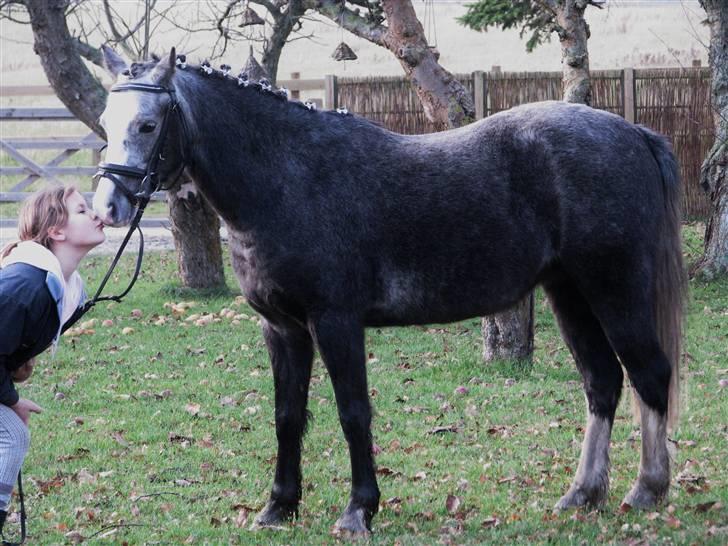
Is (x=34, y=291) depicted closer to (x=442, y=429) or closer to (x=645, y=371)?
(x=645, y=371)

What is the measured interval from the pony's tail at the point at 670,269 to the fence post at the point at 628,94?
40.1ft

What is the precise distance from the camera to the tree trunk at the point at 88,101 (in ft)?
37.7

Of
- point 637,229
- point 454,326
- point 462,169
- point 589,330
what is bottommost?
point 454,326

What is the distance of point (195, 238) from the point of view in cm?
1224

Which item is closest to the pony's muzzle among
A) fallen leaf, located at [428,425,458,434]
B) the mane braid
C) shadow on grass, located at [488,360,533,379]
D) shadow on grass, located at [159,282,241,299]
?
the mane braid

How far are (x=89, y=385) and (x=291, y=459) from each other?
11.9 feet

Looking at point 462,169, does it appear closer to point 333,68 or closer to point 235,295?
point 235,295

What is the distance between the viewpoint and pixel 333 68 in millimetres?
42188

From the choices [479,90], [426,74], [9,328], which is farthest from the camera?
[479,90]

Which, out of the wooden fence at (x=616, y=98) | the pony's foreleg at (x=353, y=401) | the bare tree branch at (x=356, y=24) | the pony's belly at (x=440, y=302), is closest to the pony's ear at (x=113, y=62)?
the pony's foreleg at (x=353, y=401)

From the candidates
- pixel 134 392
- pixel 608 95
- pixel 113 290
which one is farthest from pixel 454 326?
pixel 608 95

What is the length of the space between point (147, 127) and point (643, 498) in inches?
126

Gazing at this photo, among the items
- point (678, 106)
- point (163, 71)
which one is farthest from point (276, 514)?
point (678, 106)

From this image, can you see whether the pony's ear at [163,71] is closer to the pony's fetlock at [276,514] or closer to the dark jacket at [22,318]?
the dark jacket at [22,318]
